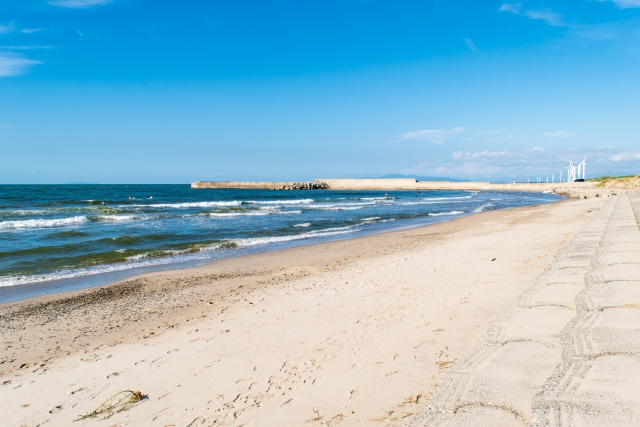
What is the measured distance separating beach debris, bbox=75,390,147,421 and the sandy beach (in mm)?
82

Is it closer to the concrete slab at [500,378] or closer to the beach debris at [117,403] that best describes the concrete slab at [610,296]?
the concrete slab at [500,378]

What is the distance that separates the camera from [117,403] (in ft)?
11.7

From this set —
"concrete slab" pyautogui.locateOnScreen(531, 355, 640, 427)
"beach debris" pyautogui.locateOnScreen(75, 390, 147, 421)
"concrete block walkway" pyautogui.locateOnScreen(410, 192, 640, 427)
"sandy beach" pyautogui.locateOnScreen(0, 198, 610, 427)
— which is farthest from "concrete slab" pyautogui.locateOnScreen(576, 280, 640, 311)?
"beach debris" pyautogui.locateOnScreen(75, 390, 147, 421)

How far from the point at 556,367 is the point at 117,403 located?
3688mm

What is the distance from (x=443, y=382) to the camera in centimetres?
307

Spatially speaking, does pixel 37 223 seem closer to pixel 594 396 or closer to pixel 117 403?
pixel 117 403

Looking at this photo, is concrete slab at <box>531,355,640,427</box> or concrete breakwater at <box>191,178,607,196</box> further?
concrete breakwater at <box>191,178,607,196</box>

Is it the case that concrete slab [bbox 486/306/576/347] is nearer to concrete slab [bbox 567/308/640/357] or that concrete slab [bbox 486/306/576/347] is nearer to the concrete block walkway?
the concrete block walkway

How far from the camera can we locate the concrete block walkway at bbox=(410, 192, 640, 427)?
Result: 2.35 meters

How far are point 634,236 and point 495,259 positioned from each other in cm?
273

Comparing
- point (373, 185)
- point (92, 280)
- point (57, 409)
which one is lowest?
point (92, 280)

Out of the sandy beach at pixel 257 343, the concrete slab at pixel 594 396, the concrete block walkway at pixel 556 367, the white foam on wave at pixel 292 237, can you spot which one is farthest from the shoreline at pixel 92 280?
the concrete slab at pixel 594 396

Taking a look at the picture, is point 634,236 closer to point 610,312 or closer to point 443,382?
point 610,312

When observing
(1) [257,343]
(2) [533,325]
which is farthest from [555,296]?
(1) [257,343]
